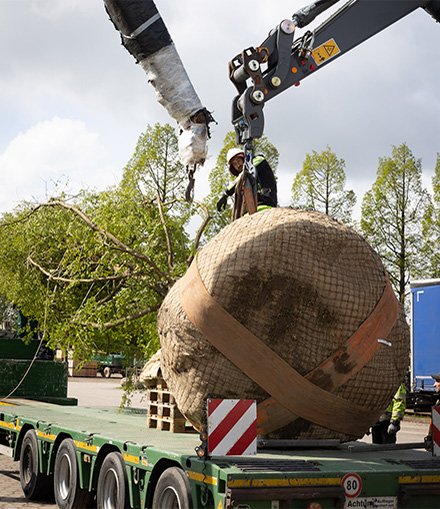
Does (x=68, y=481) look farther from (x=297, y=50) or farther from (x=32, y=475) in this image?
(x=297, y=50)

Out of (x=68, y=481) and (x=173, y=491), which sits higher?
(x=173, y=491)

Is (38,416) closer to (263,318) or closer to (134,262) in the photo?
(134,262)

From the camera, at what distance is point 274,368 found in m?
5.15

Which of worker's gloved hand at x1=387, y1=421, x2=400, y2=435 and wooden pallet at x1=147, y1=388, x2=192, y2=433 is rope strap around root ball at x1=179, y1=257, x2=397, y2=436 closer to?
wooden pallet at x1=147, y1=388, x2=192, y2=433

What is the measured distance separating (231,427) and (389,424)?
5441 millimetres

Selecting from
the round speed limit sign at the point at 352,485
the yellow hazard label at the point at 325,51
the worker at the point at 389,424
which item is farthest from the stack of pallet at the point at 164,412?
the yellow hazard label at the point at 325,51

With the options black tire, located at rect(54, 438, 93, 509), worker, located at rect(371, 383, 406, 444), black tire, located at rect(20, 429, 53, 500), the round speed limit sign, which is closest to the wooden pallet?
black tire, located at rect(54, 438, 93, 509)

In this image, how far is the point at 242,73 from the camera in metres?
7.09

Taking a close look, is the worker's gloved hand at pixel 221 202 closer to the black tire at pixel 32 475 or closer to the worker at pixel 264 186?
the worker at pixel 264 186

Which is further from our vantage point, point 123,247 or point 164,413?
point 123,247

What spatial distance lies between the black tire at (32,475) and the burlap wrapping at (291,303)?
3255mm

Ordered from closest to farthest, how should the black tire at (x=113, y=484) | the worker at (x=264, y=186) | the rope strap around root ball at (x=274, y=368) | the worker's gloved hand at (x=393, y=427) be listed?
the rope strap around root ball at (x=274, y=368) < the black tire at (x=113, y=484) < the worker at (x=264, y=186) < the worker's gloved hand at (x=393, y=427)

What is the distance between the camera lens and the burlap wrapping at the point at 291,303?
205 inches

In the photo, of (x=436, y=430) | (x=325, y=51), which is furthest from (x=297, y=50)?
(x=436, y=430)
